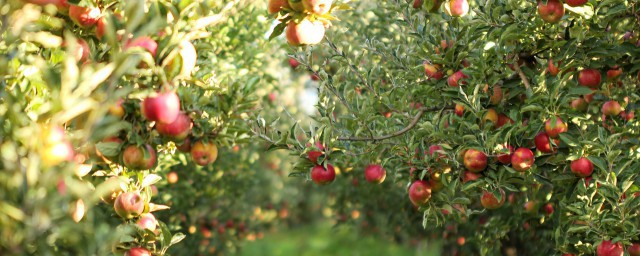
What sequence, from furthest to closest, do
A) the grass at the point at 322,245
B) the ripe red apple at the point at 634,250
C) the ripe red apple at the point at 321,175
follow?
the grass at the point at 322,245 < the ripe red apple at the point at 321,175 < the ripe red apple at the point at 634,250

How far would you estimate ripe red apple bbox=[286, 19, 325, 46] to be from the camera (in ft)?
9.56

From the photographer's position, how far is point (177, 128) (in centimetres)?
246

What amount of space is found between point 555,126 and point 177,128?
189 cm

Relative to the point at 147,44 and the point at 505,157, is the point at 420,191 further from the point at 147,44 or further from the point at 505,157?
the point at 147,44

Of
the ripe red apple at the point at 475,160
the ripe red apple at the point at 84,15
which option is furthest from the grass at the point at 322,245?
the ripe red apple at the point at 84,15

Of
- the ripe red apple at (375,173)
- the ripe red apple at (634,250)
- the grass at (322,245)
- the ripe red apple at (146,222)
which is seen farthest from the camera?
the grass at (322,245)

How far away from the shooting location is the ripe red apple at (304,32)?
9.56 feet

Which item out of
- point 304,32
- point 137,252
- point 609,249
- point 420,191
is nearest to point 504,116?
point 420,191

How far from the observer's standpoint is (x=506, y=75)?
141 inches

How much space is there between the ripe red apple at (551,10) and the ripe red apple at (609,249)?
1.14m

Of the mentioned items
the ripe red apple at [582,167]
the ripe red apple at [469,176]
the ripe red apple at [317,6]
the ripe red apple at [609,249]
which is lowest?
the ripe red apple at [609,249]

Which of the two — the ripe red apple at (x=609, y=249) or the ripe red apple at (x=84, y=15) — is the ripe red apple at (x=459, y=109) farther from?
the ripe red apple at (x=84, y=15)

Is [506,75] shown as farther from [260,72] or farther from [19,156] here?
[260,72]

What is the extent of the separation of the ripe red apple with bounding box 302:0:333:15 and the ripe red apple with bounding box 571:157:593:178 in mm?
1534
